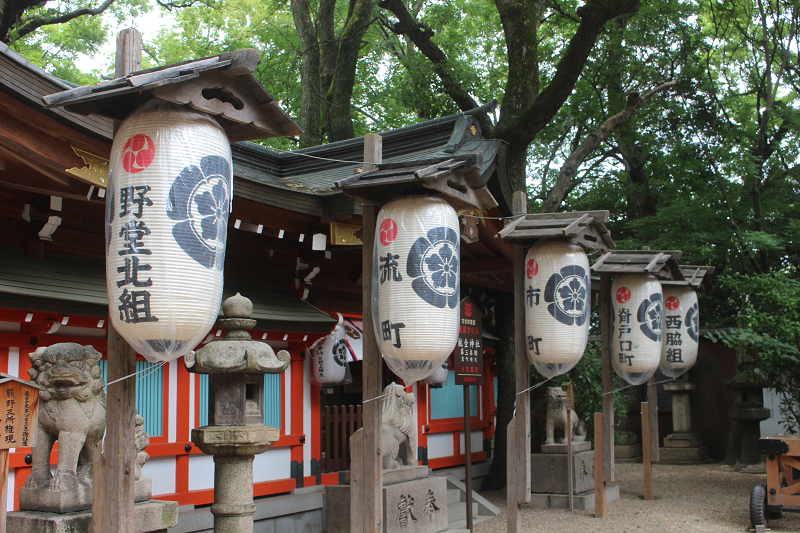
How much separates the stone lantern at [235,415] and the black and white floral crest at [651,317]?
20.2 ft

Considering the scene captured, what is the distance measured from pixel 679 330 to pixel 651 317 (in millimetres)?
1869

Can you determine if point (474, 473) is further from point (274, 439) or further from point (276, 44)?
point (276, 44)

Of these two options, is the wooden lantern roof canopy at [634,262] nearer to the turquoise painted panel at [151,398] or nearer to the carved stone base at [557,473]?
the carved stone base at [557,473]

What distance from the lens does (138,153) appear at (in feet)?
12.2

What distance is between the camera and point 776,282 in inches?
431

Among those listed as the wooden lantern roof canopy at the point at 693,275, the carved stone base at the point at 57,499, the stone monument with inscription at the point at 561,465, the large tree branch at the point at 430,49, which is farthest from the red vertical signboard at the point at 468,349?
the large tree branch at the point at 430,49

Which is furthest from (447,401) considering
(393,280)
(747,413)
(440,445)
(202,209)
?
(202,209)

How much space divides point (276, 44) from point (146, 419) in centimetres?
1558

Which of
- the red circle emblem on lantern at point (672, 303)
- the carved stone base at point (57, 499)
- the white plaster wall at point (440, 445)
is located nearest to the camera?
the carved stone base at point (57, 499)

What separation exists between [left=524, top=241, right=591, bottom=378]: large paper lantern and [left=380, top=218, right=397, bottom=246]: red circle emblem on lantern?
2645 millimetres

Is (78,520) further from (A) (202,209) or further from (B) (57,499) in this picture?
(A) (202,209)

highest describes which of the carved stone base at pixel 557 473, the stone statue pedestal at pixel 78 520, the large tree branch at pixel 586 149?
the large tree branch at pixel 586 149

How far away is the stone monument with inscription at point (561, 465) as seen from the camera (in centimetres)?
1068

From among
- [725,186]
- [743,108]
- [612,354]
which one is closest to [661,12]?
[743,108]
